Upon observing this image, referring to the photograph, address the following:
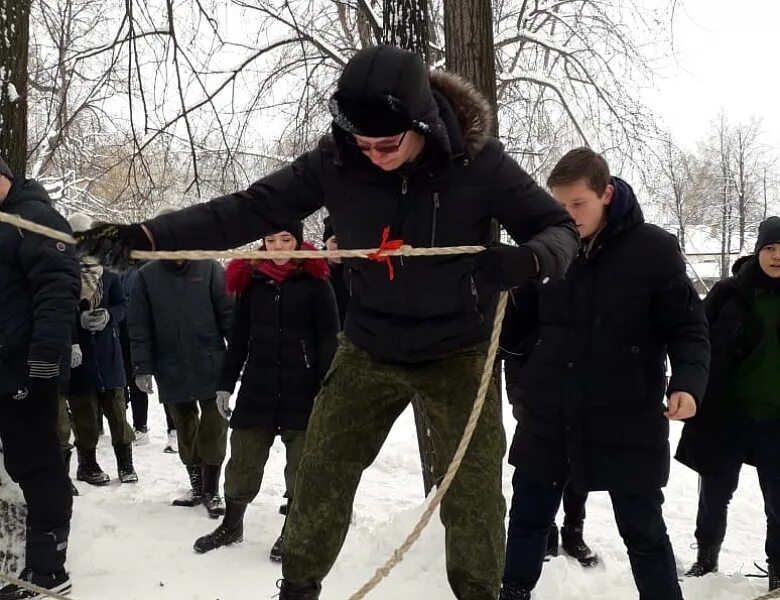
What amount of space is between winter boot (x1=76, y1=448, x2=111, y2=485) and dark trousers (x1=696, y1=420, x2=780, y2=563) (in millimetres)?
4009

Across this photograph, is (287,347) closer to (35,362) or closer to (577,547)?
(35,362)

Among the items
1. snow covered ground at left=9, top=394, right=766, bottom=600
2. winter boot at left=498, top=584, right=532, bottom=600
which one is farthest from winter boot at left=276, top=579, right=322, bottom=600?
snow covered ground at left=9, top=394, right=766, bottom=600

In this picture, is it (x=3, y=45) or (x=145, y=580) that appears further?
(x=3, y=45)

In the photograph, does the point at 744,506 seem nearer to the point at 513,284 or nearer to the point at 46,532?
the point at 513,284

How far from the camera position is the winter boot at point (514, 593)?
108 inches

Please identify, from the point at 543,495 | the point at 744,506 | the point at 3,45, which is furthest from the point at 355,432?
the point at 744,506

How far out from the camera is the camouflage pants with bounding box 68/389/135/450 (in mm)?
5062

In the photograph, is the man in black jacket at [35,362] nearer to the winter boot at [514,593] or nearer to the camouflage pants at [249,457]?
the camouflage pants at [249,457]

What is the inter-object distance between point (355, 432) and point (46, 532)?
5.77 feet

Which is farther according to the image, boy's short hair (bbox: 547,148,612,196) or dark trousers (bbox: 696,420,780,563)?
dark trousers (bbox: 696,420,780,563)

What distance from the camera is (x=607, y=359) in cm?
262

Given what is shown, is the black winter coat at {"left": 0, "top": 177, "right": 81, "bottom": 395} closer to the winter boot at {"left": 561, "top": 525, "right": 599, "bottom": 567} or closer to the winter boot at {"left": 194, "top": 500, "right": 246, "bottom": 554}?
the winter boot at {"left": 194, "top": 500, "right": 246, "bottom": 554}

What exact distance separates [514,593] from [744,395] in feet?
4.77

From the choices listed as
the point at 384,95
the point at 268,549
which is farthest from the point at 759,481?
the point at 384,95
